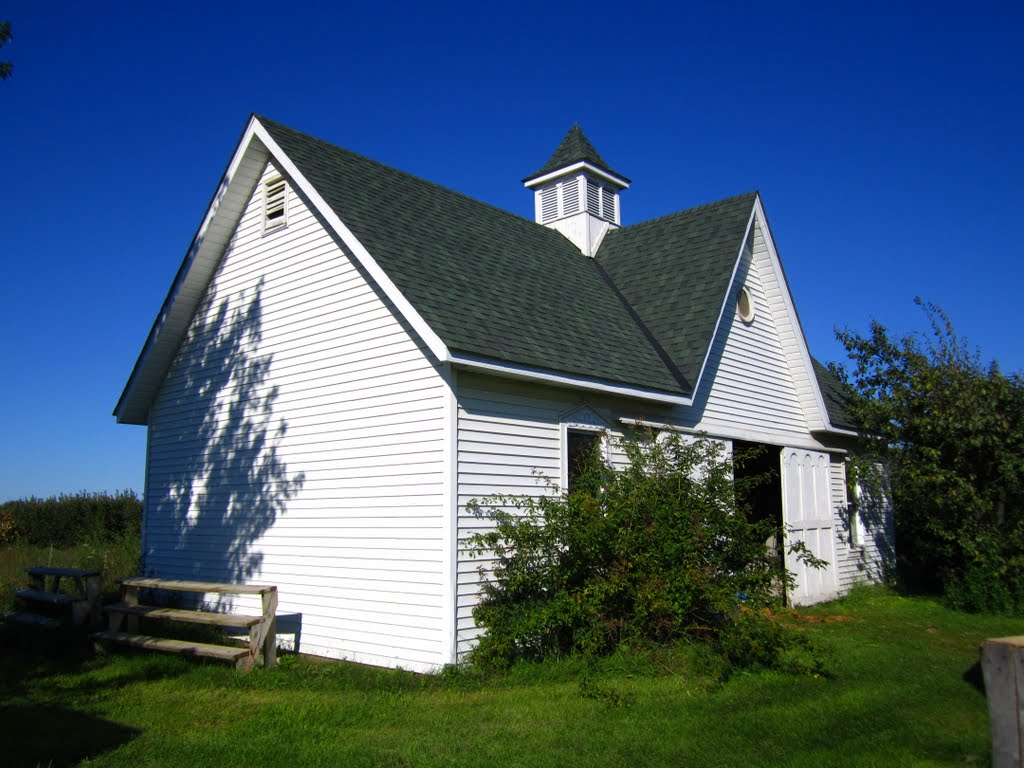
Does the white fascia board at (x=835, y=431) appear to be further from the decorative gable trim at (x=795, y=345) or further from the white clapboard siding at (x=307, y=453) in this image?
the white clapboard siding at (x=307, y=453)

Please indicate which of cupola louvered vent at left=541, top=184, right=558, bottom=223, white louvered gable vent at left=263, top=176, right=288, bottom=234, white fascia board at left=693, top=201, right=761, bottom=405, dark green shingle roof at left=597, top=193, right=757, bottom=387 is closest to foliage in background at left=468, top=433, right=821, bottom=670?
white fascia board at left=693, top=201, right=761, bottom=405

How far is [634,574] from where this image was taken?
Answer: 368 inches

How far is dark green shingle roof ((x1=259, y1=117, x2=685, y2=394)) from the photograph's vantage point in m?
10.6

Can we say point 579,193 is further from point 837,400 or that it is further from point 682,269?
point 837,400

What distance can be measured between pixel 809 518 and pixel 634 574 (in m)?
7.98

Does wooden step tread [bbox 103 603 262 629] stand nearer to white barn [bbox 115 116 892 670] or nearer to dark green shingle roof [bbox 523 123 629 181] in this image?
white barn [bbox 115 116 892 670]

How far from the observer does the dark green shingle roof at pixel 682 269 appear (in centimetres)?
1389

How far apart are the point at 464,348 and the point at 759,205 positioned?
856cm

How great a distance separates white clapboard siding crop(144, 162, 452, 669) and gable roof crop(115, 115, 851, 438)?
504mm

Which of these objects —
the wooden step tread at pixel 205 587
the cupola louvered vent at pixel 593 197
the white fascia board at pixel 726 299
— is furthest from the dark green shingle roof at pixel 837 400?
the wooden step tread at pixel 205 587

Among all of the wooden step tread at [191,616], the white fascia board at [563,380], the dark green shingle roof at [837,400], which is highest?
the dark green shingle roof at [837,400]

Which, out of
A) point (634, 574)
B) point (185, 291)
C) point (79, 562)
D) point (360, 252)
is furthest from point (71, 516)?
point (634, 574)

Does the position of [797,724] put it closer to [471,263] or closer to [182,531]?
[471,263]

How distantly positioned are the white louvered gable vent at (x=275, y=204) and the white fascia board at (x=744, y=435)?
603cm
